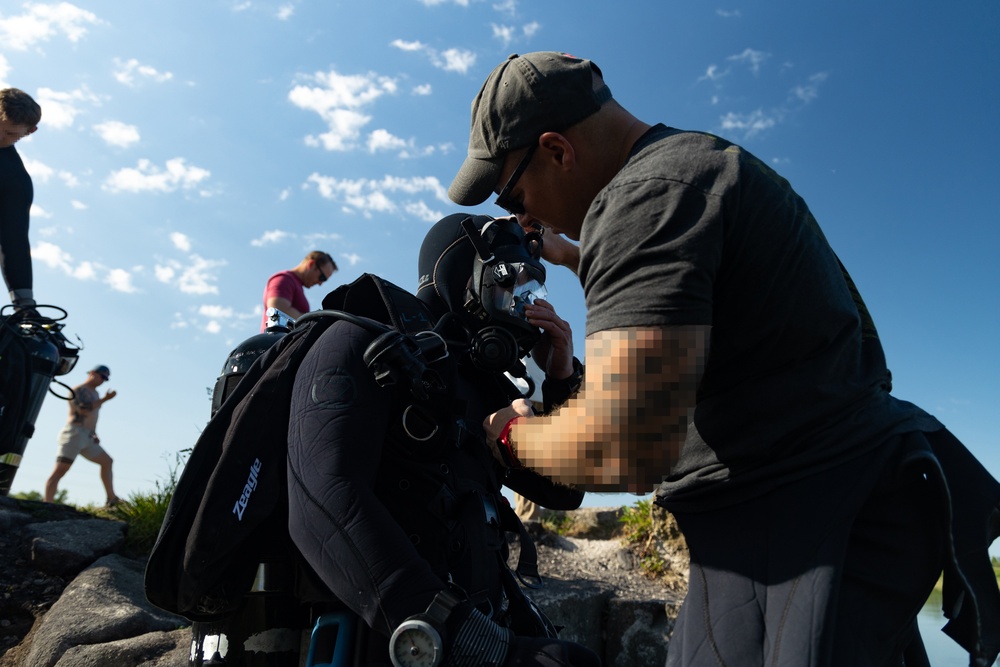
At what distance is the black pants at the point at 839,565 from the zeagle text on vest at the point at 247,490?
1.27 m

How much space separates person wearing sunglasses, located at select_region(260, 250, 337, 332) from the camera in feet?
19.5

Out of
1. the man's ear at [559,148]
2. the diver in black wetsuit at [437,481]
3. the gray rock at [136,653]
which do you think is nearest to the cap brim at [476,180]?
the man's ear at [559,148]

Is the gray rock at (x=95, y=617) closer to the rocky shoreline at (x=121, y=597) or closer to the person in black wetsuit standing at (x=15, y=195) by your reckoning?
the rocky shoreline at (x=121, y=597)

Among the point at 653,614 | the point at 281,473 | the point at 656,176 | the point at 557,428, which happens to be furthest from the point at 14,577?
the point at 656,176

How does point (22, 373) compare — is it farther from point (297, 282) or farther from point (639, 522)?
point (639, 522)

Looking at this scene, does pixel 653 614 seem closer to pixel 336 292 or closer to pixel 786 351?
pixel 336 292

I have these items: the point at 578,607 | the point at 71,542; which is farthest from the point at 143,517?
the point at 578,607

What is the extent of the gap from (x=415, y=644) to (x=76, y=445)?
25.4 feet

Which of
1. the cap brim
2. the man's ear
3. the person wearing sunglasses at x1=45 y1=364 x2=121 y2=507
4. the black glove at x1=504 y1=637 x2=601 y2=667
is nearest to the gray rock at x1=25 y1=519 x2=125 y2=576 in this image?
the person wearing sunglasses at x1=45 y1=364 x2=121 y2=507

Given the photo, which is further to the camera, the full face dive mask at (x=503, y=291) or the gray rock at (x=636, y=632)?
the gray rock at (x=636, y=632)

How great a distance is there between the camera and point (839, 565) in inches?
53.7

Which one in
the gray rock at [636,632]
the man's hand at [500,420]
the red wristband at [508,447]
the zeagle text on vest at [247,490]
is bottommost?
the gray rock at [636,632]

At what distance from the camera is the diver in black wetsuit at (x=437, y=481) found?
74.8 inches

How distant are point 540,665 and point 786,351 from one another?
1.01m
